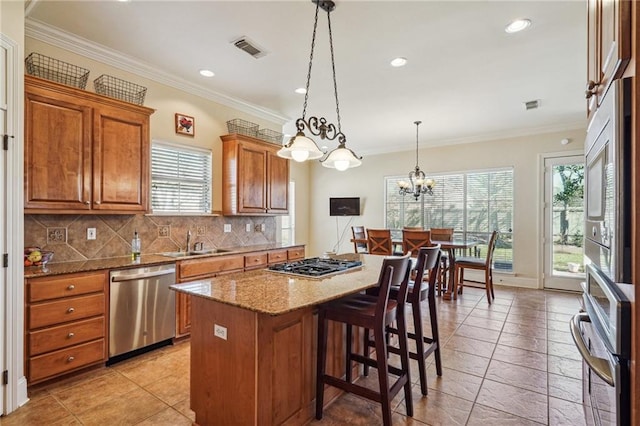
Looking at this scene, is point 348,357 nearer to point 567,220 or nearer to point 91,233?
point 91,233

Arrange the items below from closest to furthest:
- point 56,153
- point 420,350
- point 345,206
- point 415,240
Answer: point 420,350 < point 56,153 < point 415,240 < point 345,206

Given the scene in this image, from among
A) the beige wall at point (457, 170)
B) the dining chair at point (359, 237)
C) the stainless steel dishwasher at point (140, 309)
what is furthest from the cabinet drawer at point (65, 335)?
the beige wall at point (457, 170)

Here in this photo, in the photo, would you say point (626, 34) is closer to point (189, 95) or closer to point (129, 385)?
point (129, 385)

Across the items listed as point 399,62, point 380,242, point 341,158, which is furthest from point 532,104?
point 341,158

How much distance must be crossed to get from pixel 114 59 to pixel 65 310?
239 cm

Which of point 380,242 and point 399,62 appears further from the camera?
point 380,242

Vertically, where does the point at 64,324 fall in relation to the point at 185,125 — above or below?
below

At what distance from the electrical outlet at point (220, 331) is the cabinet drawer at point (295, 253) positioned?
2728 millimetres

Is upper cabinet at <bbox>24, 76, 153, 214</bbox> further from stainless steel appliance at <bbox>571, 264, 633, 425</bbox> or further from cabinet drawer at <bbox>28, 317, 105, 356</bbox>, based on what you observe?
stainless steel appliance at <bbox>571, 264, 633, 425</bbox>

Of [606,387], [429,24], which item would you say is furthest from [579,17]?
[606,387]

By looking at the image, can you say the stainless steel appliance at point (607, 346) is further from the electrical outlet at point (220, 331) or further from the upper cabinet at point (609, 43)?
the electrical outlet at point (220, 331)

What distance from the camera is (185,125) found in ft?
12.7

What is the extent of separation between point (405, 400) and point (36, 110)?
349 centimetres

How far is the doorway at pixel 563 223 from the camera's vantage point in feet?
17.6
